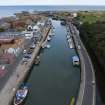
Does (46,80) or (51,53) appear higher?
(46,80)

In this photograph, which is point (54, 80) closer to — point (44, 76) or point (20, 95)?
point (44, 76)

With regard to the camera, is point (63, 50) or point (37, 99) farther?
point (63, 50)

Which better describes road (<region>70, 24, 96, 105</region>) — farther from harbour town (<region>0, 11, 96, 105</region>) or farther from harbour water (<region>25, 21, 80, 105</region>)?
harbour water (<region>25, 21, 80, 105</region>)

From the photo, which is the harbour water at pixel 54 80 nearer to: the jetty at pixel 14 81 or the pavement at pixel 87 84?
the jetty at pixel 14 81

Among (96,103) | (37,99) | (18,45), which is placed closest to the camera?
(96,103)

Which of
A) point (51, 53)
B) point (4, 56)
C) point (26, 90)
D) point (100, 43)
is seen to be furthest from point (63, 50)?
point (26, 90)

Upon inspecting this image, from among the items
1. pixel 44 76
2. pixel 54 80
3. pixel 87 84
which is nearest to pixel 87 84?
Result: pixel 87 84

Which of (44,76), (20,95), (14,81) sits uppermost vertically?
(20,95)

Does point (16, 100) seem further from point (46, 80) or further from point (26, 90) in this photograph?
point (46, 80)
